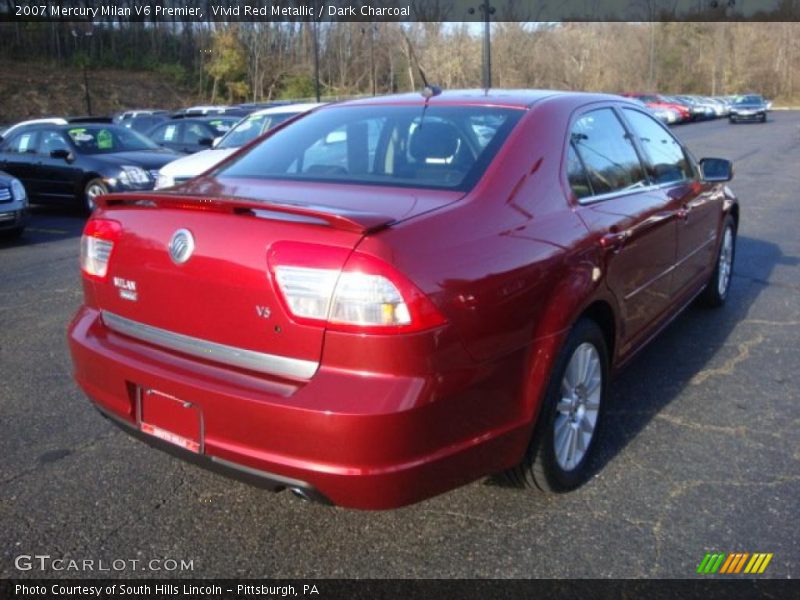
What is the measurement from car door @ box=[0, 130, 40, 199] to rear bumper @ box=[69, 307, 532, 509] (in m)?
10.6

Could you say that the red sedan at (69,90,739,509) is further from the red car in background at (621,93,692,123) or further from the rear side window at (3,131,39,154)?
the red car in background at (621,93,692,123)

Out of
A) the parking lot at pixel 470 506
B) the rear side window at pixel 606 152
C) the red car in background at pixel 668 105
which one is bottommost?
the parking lot at pixel 470 506

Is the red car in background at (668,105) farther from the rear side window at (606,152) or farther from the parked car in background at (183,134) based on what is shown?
the rear side window at (606,152)

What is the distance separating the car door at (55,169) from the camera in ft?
37.1

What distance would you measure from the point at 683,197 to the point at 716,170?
0.77m

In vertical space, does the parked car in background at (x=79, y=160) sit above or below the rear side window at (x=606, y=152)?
below

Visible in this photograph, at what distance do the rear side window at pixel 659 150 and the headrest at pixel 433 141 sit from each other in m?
1.36

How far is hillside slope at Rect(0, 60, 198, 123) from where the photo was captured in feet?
149

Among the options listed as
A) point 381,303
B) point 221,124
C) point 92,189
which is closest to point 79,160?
point 92,189

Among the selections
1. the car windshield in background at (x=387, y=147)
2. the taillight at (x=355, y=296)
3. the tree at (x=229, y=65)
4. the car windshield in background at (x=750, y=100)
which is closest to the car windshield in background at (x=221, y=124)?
the car windshield in background at (x=387, y=147)

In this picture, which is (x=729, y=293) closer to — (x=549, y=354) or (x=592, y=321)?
(x=592, y=321)

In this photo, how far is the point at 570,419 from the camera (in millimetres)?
3061

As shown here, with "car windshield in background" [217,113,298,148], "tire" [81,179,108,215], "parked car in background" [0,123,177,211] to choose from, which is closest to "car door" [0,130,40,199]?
"parked car in background" [0,123,177,211]
